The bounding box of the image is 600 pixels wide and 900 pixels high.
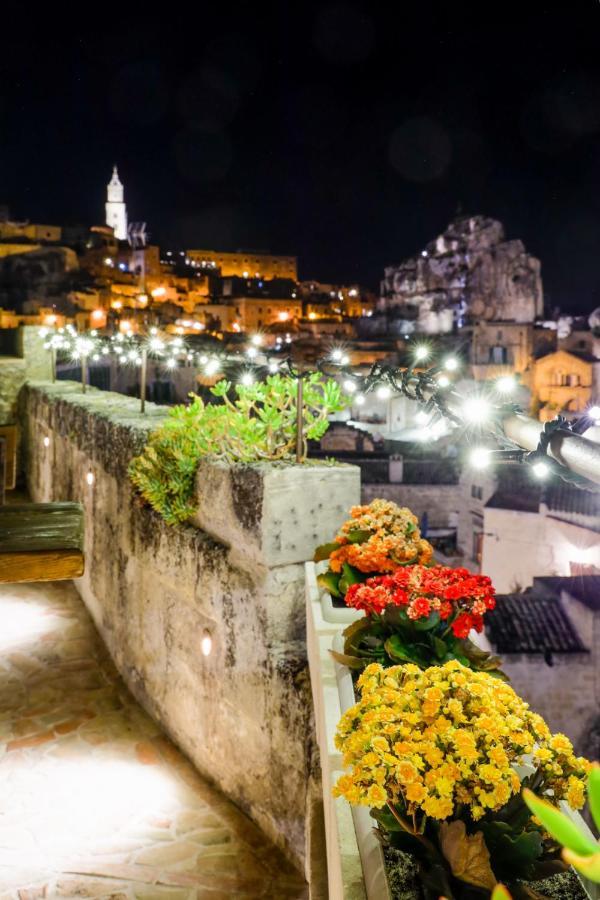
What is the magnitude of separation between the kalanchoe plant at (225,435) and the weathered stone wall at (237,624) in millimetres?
232

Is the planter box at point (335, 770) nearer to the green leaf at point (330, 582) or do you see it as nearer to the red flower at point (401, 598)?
the green leaf at point (330, 582)

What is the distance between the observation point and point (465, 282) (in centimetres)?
8381

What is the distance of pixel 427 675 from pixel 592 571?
22.8 metres

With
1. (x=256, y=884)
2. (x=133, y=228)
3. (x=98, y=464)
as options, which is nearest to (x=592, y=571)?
(x=98, y=464)

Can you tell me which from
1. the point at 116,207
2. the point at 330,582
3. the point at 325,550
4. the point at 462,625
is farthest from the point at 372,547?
the point at 116,207

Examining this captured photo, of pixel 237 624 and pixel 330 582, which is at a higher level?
pixel 330 582

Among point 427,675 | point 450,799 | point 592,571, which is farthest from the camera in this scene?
point 592,571

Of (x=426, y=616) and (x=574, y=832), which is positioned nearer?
(x=574, y=832)

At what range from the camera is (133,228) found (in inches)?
4820

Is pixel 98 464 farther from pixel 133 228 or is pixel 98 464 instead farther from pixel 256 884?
pixel 133 228

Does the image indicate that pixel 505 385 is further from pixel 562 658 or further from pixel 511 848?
pixel 562 658

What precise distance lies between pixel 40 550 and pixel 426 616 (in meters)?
2.08

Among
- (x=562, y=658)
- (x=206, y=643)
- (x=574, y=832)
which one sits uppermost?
(x=574, y=832)

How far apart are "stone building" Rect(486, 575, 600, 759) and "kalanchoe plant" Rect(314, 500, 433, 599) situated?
47.0 feet
